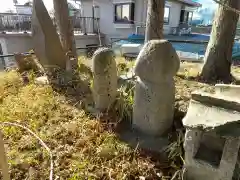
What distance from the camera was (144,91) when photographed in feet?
7.40

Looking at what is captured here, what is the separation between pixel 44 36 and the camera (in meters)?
3.87

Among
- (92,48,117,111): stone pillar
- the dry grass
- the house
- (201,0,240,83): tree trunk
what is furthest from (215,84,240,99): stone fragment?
the house

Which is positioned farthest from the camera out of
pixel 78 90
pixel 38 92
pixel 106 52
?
pixel 78 90

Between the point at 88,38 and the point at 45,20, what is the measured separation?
790 centimetres

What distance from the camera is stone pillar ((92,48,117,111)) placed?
2639mm

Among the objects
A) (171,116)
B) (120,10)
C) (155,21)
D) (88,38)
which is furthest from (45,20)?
(120,10)

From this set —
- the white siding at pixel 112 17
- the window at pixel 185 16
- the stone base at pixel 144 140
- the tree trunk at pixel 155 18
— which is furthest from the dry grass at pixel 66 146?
the window at pixel 185 16

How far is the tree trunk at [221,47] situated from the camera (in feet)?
13.2

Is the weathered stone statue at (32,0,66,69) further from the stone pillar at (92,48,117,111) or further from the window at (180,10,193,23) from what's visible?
the window at (180,10,193,23)

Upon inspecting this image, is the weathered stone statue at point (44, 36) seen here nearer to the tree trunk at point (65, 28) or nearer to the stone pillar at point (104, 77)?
the tree trunk at point (65, 28)

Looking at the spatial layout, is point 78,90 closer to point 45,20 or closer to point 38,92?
point 38,92

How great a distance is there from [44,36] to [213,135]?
11.6 feet

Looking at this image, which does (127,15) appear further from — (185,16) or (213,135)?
(213,135)

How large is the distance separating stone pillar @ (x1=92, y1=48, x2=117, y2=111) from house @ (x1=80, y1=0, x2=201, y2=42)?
818cm
